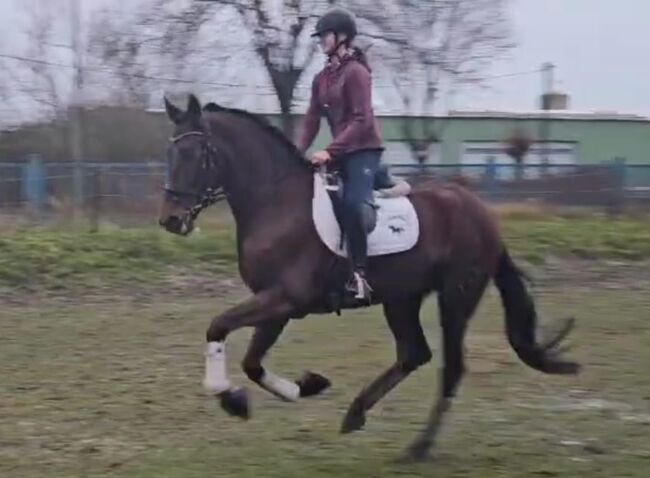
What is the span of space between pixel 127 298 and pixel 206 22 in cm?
1427

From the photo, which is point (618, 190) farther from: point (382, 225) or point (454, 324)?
point (382, 225)

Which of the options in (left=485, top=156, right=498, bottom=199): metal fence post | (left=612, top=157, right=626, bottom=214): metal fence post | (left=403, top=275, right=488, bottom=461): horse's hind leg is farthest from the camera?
(left=485, top=156, right=498, bottom=199): metal fence post

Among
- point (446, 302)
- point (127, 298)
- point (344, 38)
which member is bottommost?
point (127, 298)

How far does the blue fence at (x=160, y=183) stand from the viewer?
71.8 feet

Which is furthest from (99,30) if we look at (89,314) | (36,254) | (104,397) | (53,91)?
(104,397)

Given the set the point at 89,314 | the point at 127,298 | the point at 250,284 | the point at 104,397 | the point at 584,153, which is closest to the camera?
the point at 250,284

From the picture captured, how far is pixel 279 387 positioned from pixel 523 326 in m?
1.76

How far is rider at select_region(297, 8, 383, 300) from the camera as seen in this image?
7.41 meters

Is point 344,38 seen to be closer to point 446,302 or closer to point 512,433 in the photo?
point 446,302

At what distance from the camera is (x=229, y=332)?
7.07 meters

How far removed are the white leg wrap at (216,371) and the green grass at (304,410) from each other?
440 millimetres

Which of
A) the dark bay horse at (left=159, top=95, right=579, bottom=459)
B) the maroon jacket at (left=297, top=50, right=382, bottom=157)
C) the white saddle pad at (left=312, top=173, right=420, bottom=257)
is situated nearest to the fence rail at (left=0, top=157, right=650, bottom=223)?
the dark bay horse at (left=159, top=95, right=579, bottom=459)

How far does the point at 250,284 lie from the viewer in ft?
24.0

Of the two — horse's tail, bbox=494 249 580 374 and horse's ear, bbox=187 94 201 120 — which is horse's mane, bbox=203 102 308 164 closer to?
horse's ear, bbox=187 94 201 120
